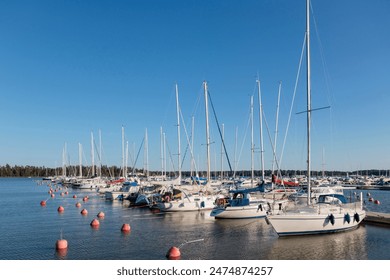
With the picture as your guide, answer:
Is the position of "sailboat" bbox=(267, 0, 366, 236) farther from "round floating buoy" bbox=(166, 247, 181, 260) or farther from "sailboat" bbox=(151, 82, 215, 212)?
"sailboat" bbox=(151, 82, 215, 212)

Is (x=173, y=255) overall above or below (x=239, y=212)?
below

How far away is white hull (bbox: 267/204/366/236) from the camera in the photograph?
23.4 meters

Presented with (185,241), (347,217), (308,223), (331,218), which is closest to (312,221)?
(308,223)

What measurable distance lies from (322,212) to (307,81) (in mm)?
9849

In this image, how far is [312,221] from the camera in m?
23.8

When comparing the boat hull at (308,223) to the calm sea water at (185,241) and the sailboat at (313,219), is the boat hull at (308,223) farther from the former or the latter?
the calm sea water at (185,241)

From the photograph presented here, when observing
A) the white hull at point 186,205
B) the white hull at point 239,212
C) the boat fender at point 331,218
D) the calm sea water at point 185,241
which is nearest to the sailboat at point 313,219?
the boat fender at point 331,218

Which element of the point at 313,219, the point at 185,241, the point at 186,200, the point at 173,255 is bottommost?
the point at 185,241

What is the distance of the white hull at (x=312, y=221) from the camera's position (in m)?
23.4

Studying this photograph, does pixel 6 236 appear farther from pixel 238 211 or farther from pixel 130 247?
pixel 238 211

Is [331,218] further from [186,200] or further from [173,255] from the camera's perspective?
[186,200]

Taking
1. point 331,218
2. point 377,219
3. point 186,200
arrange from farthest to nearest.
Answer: point 186,200 → point 377,219 → point 331,218

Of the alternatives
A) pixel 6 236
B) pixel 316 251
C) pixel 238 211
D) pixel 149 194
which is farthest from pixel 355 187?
pixel 6 236
